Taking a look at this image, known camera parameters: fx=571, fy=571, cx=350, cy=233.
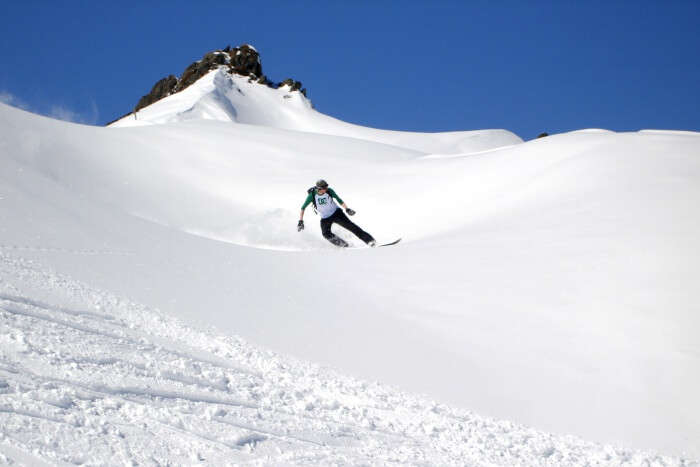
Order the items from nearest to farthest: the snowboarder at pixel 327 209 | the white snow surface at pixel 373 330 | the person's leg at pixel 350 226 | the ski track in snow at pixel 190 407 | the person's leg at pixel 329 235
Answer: the ski track in snow at pixel 190 407
the white snow surface at pixel 373 330
the person's leg at pixel 350 226
the snowboarder at pixel 327 209
the person's leg at pixel 329 235

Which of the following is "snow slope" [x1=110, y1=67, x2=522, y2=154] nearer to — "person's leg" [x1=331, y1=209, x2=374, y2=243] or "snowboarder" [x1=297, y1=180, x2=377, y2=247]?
"snowboarder" [x1=297, y1=180, x2=377, y2=247]

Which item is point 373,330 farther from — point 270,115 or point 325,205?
point 270,115

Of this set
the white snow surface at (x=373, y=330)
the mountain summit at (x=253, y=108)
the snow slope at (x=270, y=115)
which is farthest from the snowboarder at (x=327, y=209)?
the snow slope at (x=270, y=115)

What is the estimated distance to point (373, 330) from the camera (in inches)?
227

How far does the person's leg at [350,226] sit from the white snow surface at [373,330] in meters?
1.36

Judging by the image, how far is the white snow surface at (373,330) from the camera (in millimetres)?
3229

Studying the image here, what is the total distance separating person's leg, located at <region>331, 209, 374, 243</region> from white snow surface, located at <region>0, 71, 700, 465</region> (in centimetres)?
136

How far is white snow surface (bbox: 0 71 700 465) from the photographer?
3229 mm

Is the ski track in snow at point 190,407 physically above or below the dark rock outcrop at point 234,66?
below

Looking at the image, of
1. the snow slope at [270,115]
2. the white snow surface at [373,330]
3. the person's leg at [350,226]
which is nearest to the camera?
the white snow surface at [373,330]

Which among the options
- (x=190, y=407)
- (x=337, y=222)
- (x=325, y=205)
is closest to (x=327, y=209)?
(x=325, y=205)

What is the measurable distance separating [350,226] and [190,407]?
337 inches

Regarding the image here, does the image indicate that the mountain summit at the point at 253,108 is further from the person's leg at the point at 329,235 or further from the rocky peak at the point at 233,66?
the person's leg at the point at 329,235

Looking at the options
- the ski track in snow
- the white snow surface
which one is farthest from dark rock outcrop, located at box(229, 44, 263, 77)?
the ski track in snow
